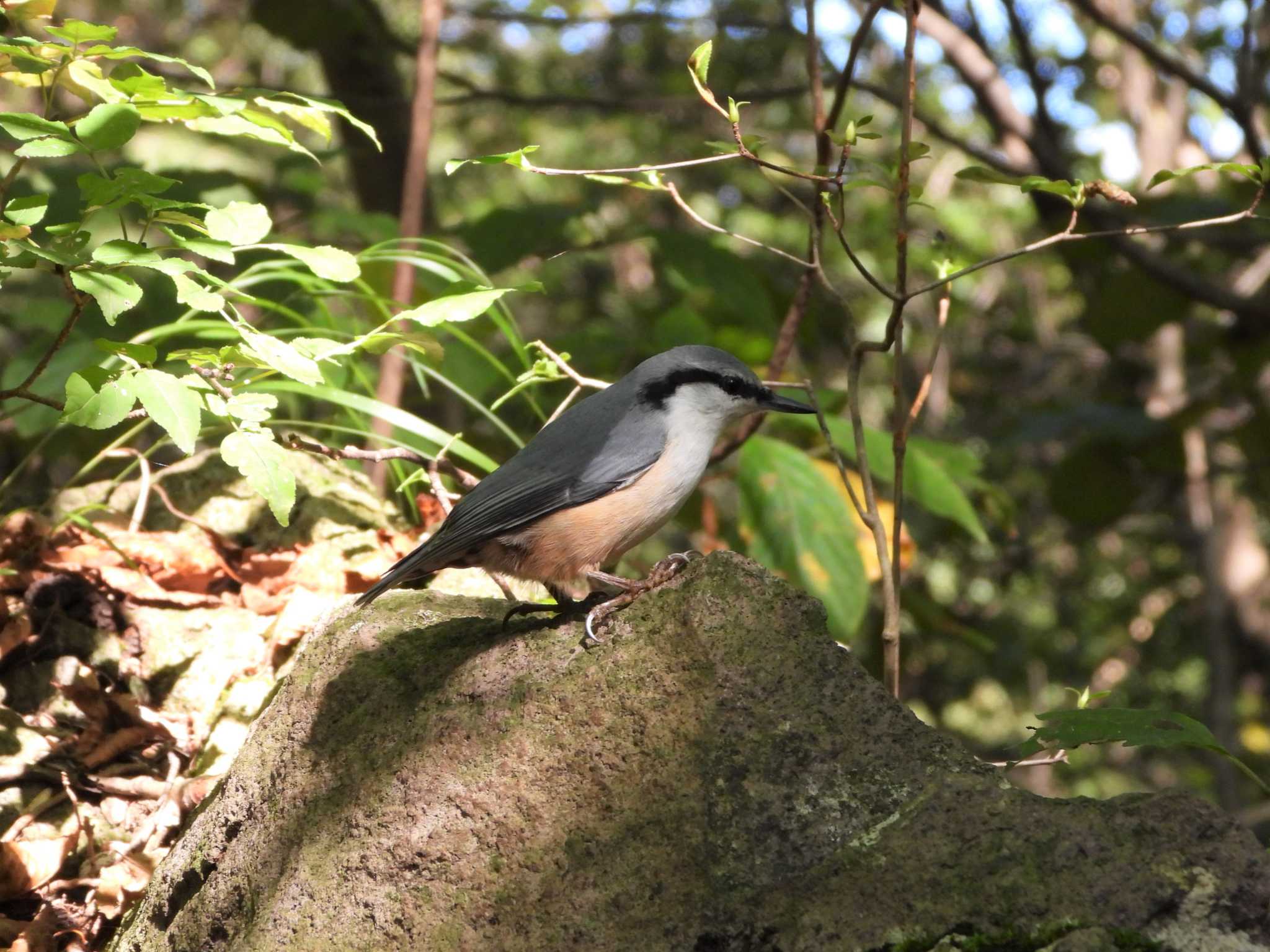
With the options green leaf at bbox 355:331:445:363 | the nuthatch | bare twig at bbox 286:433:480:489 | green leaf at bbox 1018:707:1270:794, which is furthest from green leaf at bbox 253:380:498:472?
green leaf at bbox 1018:707:1270:794

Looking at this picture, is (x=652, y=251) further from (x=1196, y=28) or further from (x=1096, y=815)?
(x=1196, y=28)

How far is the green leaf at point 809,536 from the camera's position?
3307mm

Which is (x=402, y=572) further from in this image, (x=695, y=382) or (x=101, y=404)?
(x=695, y=382)

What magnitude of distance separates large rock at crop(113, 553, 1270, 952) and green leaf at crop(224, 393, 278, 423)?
52 cm

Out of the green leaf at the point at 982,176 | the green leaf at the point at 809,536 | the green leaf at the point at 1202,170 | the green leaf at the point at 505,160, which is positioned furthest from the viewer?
the green leaf at the point at 809,536

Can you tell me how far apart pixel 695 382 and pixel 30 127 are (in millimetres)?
1498

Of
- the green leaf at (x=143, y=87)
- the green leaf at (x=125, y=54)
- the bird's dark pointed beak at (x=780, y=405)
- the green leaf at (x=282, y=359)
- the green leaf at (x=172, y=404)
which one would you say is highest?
the green leaf at (x=125, y=54)

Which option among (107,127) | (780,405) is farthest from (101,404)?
(780,405)

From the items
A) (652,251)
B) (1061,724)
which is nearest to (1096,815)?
(1061,724)

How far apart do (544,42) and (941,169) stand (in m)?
4.02

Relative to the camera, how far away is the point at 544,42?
11336 mm

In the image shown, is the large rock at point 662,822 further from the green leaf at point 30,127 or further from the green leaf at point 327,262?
the green leaf at point 30,127

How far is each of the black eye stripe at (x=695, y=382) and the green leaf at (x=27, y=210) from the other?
4.31 feet

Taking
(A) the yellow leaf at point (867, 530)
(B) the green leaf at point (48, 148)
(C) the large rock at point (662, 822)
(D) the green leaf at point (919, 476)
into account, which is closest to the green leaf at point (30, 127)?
(B) the green leaf at point (48, 148)
